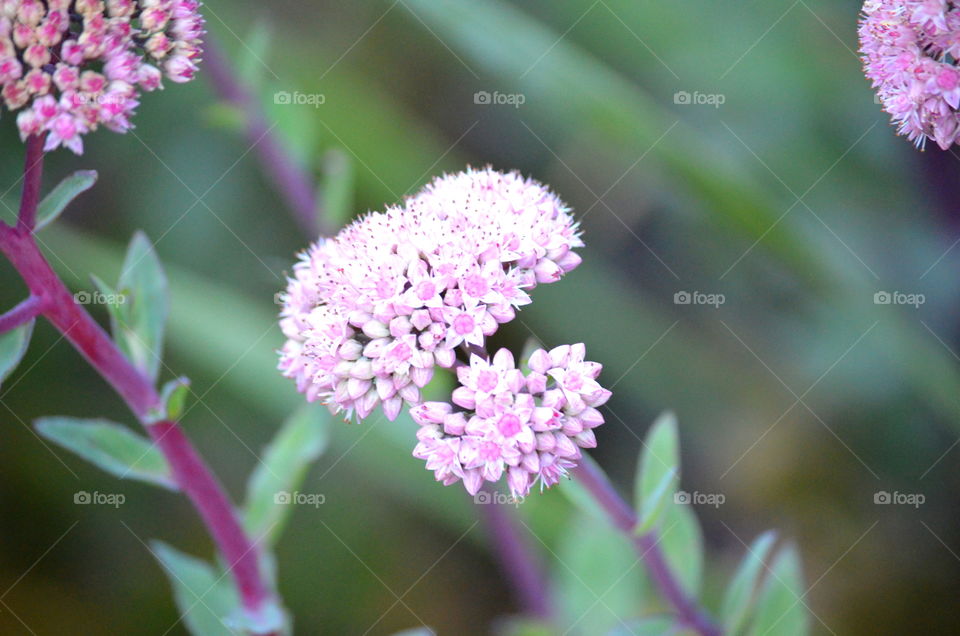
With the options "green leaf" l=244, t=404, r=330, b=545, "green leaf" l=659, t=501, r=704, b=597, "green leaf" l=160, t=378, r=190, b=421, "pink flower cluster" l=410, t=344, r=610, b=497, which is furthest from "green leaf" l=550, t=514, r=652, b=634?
"green leaf" l=160, t=378, r=190, b=421

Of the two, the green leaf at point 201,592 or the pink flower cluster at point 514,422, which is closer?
the pink flower cluster at point 514,422

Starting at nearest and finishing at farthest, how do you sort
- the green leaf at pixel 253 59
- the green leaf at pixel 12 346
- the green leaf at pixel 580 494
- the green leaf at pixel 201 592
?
1. the green leaf at pixel 12 346
2. the green leaf at pixel 580 494
3. the green leaf at pixel 201 592
4. the green leaf at pixel 253 59

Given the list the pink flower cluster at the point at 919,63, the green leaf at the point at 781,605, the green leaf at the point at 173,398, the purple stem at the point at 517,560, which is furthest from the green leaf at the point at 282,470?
the pink flower cluster at the point at 919,63

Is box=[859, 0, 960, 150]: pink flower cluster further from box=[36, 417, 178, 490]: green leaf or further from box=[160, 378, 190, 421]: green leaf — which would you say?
box=[36, 417, 178, 490]: green leaf

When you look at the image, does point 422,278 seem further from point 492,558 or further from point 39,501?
point 39,501

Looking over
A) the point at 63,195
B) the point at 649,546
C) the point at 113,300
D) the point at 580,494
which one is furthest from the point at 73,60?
the point at 649,546

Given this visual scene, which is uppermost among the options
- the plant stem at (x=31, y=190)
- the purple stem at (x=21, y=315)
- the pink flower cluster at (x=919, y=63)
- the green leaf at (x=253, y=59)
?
the pink flower cluster at (x=919, y=63)

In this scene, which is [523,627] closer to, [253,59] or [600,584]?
[600,584]

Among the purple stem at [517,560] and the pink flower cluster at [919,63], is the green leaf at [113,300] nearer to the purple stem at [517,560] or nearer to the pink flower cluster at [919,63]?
the purple stem at [517,560]
